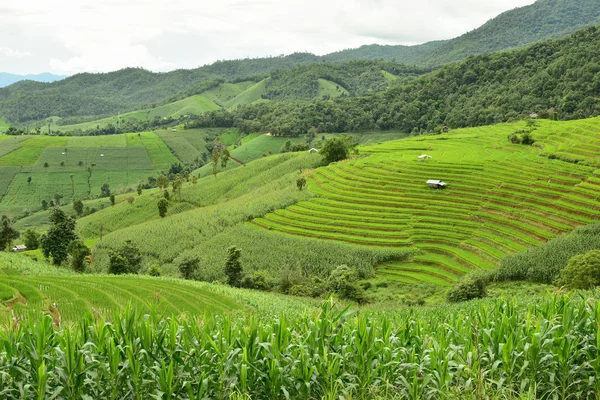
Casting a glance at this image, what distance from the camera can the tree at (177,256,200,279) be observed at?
56.1 meters

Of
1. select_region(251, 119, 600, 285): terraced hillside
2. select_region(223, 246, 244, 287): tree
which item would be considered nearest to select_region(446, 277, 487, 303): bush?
select_region(251, 119, 600, 285): terraced hillside

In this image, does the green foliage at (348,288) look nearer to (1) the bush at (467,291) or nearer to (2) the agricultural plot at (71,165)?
(1) the bush at (467,291)

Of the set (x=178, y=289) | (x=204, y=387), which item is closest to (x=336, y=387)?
(x=204, y=387)

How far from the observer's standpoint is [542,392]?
8219 millimetres

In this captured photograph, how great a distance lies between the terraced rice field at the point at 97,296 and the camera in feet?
76.4

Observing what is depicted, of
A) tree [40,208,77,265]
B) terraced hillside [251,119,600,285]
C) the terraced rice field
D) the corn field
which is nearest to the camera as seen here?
the corn field

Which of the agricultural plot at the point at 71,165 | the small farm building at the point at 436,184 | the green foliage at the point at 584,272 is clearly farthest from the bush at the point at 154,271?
the agricultural plot at the point at 71,165

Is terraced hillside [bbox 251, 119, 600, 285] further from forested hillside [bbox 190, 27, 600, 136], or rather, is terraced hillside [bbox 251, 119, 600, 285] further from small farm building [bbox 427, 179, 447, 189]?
forested hillside [bbox 190, 27, 600, 136]

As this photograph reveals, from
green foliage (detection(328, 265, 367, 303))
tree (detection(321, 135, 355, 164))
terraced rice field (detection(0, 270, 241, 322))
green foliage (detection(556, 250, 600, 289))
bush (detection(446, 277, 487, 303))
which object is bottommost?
green foliage (detection(328, 265, 367, 303))

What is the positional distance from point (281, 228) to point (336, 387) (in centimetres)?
5678

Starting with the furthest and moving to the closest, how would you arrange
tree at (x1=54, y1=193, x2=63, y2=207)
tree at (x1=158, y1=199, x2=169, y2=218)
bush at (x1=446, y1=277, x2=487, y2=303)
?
1. tree at (x1=54, y1=193, x2=63, y2=207)
2. tree at (x1=158, y1=199, x2=169, y2=218)
3. bush at (x1=446, y1=277, x2=487, y2=303)

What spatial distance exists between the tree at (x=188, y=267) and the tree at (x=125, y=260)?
7758 mm

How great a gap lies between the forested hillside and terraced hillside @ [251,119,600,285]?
2050 inches

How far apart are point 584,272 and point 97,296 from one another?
3446 centimetres
